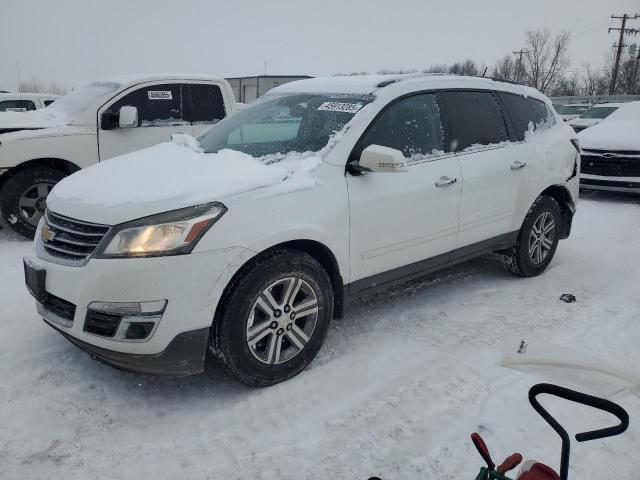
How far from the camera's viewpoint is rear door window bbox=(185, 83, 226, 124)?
6.87m

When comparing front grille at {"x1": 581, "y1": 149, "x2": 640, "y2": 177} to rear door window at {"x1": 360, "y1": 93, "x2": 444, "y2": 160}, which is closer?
rear door window at {"x1": 360, "y1": 93, "x2": 444, "y2": 160}

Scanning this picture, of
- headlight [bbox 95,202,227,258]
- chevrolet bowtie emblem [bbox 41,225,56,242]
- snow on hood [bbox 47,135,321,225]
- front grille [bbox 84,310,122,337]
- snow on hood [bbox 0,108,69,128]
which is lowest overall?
front grille [bbox 84,310,122,337]

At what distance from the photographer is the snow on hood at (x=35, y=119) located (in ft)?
20.1

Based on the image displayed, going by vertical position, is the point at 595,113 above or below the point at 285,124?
below

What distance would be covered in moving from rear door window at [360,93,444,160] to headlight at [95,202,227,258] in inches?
49.6

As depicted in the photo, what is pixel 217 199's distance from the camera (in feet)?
9.02

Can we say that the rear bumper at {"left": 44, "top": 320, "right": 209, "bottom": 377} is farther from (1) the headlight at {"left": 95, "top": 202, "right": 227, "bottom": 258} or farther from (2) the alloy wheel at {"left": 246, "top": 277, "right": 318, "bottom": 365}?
(1) the headlight at {"left": 95, "top": 202, "right": 227, "bottom": 258}

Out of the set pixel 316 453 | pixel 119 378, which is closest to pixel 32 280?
pixel 119 378

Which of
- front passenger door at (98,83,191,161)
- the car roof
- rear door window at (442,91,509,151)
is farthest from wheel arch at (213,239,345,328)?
front passenger door at (98,83,191,161)

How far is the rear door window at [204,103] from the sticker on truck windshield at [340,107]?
3606mm

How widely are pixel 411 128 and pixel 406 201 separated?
560 mm

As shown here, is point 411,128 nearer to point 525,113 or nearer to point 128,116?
point 525,113

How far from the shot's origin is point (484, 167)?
4.11 m

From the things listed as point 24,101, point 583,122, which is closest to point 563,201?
point 24,101
